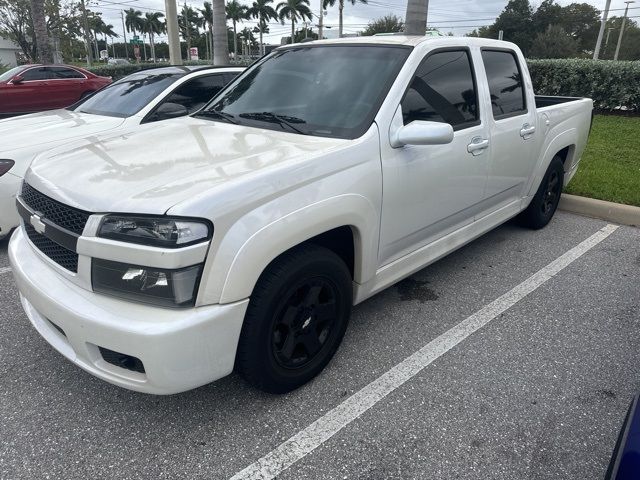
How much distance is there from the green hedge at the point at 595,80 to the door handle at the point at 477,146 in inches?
423

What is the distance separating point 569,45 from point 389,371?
5970 cm

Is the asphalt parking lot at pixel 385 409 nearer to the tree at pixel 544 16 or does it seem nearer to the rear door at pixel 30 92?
the rear door at pixel 30 92

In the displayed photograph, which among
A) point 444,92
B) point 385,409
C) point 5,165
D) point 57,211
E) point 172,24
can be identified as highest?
point 172,24

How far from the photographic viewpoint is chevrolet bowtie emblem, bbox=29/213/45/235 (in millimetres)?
2406

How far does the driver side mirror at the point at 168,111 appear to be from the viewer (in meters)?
5.08

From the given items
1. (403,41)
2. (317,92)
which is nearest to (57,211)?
(317,92)

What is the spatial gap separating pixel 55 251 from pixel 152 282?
692 mm

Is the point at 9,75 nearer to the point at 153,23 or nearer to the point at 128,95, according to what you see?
the point at 128,95

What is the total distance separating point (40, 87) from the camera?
497 inches

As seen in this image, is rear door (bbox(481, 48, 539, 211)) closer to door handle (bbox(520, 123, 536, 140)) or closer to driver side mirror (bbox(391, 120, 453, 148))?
door handle (bbox(520, 123, 536, 140))

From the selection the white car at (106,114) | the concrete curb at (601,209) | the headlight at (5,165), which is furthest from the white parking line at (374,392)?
the headlight at (5,165)

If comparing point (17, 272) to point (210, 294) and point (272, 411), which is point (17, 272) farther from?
point (272, 411)

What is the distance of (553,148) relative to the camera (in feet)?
15.3

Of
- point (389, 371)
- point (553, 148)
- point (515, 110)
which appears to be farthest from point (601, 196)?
point (389, 371)
